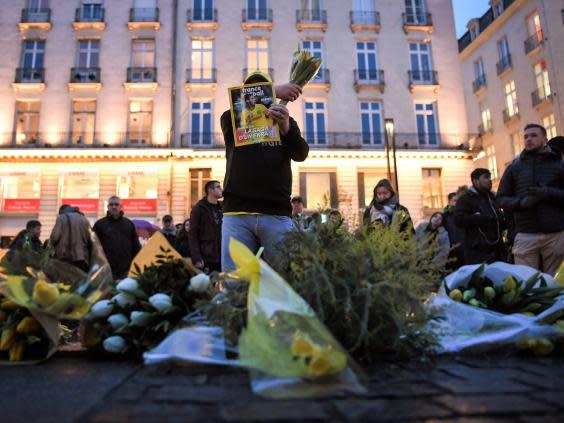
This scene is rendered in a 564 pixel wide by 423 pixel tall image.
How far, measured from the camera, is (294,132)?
3.15 metres

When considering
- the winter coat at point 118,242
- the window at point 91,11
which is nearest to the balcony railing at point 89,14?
the window at point 91,11

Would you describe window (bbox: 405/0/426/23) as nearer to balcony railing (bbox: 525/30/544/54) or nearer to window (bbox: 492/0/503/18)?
balcony railing (bbox: 525/30/544/54)

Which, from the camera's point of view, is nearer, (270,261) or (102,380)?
(102,380)

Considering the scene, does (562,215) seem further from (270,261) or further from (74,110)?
(74,110)

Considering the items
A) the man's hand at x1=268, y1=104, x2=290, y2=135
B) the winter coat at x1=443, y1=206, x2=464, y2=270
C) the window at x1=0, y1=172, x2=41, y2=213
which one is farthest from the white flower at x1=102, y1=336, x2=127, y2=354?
the window at x1=0, y1=172, x2=41, y2=213

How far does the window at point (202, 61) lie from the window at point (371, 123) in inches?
311

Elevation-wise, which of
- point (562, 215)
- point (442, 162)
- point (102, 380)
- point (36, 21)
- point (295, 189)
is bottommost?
point (102, 380)

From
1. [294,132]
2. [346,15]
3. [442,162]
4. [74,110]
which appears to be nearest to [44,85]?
[74,110]

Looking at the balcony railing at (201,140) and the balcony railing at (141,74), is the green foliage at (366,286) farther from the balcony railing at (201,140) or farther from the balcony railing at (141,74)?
the balcony railing at (141,74)

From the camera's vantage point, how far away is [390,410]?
139cm

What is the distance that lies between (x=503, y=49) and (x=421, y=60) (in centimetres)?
672

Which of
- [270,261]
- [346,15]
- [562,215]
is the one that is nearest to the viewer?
[270,261]

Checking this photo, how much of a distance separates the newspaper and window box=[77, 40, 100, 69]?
21.5 meters

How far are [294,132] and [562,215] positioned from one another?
8.80 feet
